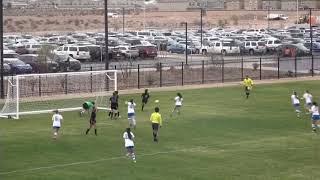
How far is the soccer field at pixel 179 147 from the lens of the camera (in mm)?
27062

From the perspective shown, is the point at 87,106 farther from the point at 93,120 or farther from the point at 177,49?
the point at 177,49

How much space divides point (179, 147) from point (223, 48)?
52244mm

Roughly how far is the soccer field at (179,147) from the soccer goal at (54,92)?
73.1 inches

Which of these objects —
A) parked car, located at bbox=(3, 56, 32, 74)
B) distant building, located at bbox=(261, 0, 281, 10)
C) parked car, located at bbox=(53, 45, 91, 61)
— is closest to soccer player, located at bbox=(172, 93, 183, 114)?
parked car, located at bbox=(3, 56, 32, 74)

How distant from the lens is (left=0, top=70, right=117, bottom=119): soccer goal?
43.2 meters

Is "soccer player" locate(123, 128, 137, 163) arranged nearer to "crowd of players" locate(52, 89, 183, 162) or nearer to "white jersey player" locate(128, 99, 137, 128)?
"crowd of players" locate(52, 89, 183, 162)

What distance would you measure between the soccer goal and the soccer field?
1.86 meters

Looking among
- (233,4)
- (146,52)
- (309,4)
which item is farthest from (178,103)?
(233,4)

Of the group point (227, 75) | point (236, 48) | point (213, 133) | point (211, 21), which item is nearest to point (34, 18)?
point (211, 21)

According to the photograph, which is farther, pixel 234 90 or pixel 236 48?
pixel 236 48

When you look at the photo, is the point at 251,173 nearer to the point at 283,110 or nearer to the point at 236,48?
the point at 283,110

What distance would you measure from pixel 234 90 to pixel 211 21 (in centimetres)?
10804

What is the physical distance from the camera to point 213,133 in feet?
116

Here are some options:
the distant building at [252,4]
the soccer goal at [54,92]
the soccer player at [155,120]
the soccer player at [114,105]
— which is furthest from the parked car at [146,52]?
the distant building at [252,4]
